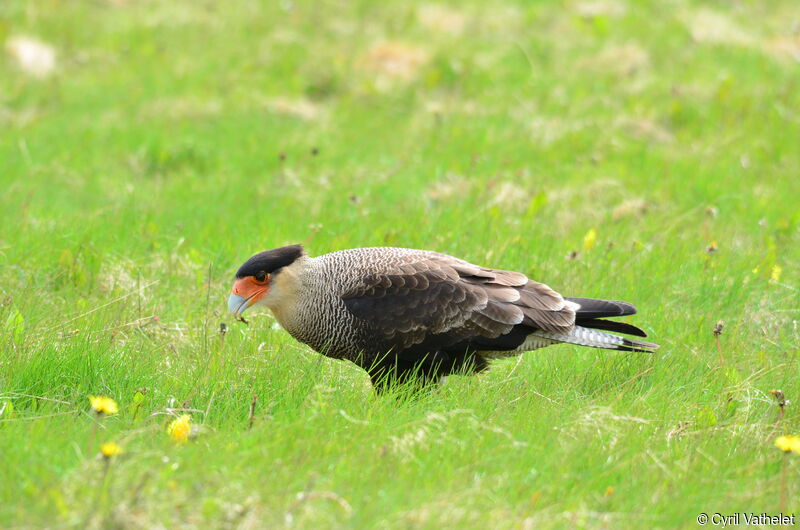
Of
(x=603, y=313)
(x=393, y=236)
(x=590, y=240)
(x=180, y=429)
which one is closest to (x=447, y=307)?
(x=603, y=313)

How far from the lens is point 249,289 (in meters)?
4.95

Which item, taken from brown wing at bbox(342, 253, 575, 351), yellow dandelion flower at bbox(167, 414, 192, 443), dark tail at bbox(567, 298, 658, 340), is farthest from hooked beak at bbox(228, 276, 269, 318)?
dark tail at bbox(567, 298, 658, 340)

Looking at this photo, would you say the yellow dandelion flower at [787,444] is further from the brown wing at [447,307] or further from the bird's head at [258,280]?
→ the bird's head at [258,280]

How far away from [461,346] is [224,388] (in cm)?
125

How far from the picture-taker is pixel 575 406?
4.67m

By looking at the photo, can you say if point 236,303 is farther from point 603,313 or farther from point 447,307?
point 603,313

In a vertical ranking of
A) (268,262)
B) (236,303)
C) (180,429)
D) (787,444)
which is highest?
(787,444)

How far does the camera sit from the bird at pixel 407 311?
4949 mm

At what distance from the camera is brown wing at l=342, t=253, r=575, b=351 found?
195 inches

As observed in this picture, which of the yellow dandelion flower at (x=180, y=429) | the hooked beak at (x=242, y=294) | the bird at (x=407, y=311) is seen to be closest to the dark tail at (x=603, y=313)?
the bird at (x=407, y=311)

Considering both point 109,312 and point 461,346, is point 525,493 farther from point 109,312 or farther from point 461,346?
point 109,312

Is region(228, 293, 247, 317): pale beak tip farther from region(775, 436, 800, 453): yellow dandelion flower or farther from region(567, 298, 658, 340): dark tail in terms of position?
region(775, 436, 800, 453): yellow dandelion flower

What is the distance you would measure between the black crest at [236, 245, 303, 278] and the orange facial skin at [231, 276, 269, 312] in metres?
0.03

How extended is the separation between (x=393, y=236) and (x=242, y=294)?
1.97 meters
